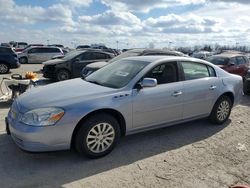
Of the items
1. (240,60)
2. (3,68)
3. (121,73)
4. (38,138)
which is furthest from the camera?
(3,68)

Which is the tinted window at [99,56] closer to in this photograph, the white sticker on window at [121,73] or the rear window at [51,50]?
the white sticker on window at [121,73]

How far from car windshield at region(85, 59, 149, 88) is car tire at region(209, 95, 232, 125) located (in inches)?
78.0

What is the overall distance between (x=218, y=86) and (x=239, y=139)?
116 centimetres

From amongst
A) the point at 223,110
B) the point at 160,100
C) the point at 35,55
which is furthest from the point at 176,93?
the point at 35,55

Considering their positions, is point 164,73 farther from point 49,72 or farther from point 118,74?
point 49,72

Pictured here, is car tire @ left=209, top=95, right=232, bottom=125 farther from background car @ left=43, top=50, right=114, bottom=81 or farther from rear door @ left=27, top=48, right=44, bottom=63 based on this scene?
rear door @ left=27, top=48, right=44, bottom=63

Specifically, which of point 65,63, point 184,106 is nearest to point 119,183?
point 184,106

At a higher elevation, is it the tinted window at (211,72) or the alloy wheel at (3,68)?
the tinted window at (211,72)

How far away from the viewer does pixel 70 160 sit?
14.7ft

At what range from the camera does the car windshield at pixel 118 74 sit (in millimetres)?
5004

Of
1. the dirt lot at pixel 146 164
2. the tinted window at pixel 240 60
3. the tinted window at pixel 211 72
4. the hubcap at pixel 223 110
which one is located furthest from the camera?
the tinted window at pixel 240 60

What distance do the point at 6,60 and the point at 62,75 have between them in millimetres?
5443

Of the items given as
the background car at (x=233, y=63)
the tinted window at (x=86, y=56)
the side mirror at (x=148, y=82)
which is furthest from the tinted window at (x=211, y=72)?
the tinted window at (x=86, y=56)

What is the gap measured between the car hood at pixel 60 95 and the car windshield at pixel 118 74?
0.78 ft
